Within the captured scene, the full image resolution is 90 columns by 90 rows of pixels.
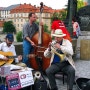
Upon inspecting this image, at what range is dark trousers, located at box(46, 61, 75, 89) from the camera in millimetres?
6648

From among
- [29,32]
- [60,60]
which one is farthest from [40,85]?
[29,32]

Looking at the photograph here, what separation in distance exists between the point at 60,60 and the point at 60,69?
17 centimetres

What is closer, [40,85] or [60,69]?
[40,85]

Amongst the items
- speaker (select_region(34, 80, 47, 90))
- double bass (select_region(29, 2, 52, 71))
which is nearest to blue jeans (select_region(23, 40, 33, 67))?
double bass (select_region(29, 2, 52, 71))

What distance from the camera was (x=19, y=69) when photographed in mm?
6680

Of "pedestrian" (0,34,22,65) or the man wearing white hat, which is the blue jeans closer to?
"pedestrian" (0,34,22,65)

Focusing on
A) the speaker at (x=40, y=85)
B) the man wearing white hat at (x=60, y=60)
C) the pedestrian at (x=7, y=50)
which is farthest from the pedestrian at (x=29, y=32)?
the speaker at (x=40, y=85)

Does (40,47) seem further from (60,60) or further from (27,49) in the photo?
(60,60)

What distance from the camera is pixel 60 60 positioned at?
6770mm

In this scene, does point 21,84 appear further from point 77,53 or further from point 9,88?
point 77,53

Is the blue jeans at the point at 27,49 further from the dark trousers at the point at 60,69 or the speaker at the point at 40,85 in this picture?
the speaker at the point at 40,85

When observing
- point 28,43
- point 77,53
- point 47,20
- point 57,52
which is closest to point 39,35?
point 28,43

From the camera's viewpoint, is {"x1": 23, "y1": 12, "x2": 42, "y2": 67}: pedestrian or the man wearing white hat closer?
the man wearing white hat

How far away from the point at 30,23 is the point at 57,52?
5.36ft
